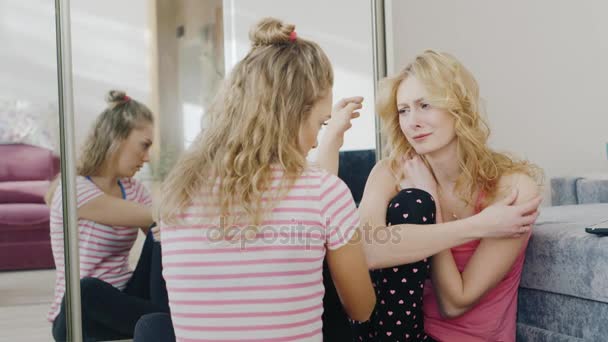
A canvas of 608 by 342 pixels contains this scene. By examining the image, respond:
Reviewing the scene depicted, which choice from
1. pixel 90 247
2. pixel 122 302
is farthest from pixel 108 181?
pixel 122 302

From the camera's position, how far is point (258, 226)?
1.04m

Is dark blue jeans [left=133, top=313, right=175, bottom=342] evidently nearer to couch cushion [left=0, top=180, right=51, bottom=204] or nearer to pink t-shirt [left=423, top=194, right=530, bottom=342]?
pink t-shirt [left=423, top=194, right=530, bottom=342]

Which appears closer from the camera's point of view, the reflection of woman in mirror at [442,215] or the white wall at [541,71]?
the reflection of woman in mirror at [442,215]

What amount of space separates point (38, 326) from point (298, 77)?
1.77m

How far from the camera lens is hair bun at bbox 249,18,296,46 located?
46.6 inches

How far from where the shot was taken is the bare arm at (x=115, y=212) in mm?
2441

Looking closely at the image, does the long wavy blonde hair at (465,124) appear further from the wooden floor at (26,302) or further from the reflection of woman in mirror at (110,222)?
the wooden floor at (26,302)

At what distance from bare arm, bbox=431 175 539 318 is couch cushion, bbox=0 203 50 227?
159cm

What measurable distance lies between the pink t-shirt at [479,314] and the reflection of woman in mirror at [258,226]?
46 centimetres

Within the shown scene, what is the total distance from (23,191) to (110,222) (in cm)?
33

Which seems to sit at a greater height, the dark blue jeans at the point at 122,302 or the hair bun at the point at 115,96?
the hair bun at the point at 115,96

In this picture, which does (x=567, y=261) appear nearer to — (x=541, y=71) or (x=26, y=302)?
(x=26, y=302)

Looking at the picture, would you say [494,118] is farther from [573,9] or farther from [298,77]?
[298,77]
